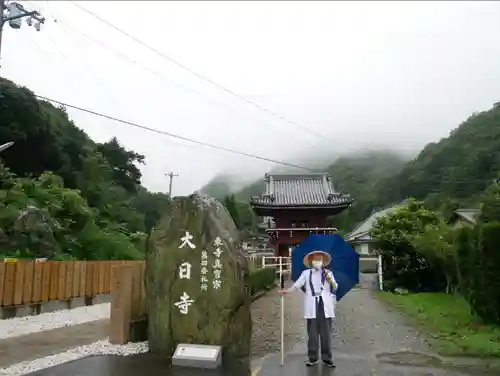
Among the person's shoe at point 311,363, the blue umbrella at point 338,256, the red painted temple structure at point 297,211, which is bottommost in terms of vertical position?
the person's shoe at point 311,363

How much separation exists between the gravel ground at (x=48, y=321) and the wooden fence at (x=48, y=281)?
22.0 inches

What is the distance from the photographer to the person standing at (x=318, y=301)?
7.03m

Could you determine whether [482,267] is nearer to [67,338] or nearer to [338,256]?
[338,256]

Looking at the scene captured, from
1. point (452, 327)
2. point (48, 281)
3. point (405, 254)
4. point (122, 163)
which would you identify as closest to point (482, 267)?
point (452, 327)

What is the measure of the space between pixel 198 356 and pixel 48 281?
917cm

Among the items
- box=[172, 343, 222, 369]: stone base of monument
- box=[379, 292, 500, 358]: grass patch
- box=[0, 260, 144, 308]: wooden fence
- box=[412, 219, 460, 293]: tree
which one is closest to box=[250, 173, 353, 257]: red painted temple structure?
box=[412, 219, 460, 293]: tree

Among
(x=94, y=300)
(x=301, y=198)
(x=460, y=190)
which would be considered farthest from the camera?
(x=460, y=190)

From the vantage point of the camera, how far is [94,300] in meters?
17.4

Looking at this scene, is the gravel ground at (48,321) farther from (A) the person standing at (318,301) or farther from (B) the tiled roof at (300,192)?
(B) the tiled roof at (300,192)

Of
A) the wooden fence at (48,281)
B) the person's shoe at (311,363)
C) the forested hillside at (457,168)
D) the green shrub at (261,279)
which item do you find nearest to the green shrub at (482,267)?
the person's shoe at (311,363)

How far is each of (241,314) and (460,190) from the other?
137ft

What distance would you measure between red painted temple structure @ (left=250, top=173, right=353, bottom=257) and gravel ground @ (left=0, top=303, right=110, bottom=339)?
17.9 metres

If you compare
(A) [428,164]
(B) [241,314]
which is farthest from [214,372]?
(A) [428,164]

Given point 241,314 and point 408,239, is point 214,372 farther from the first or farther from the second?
point 408,239
